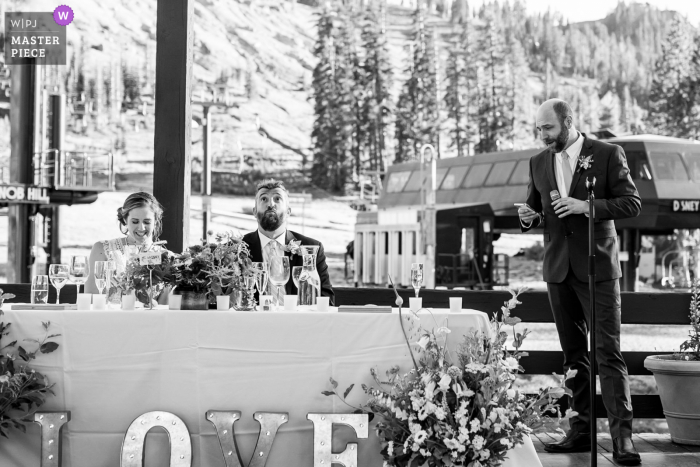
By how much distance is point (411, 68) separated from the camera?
62.7 m

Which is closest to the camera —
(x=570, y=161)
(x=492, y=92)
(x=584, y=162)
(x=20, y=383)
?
(x=20, y=383)

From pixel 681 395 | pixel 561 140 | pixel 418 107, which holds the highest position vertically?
pixel 418 107

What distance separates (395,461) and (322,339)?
18.9 inches

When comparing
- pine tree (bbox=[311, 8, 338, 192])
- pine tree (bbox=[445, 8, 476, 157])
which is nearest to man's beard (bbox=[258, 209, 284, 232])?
pine tree (bbox=[311, 8, 338, 192])

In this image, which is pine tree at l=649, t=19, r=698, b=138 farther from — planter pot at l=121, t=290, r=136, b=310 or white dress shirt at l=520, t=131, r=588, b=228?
planter pot at l=121, t=290, r=136, b=310

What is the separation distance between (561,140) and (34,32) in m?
14.2

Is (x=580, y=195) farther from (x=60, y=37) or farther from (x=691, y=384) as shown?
(x=60, y=37)

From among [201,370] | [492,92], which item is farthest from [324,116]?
[201,370]

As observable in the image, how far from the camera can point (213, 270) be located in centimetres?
332

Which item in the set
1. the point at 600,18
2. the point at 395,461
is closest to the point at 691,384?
the point at 395,461

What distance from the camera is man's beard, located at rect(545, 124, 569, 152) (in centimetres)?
436

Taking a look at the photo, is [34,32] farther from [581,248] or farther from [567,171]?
[581,248]

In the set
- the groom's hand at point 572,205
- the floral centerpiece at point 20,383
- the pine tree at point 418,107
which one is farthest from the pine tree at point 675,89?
the floral centerpiece at point 20,383

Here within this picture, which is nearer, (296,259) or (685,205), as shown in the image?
(296,259)
